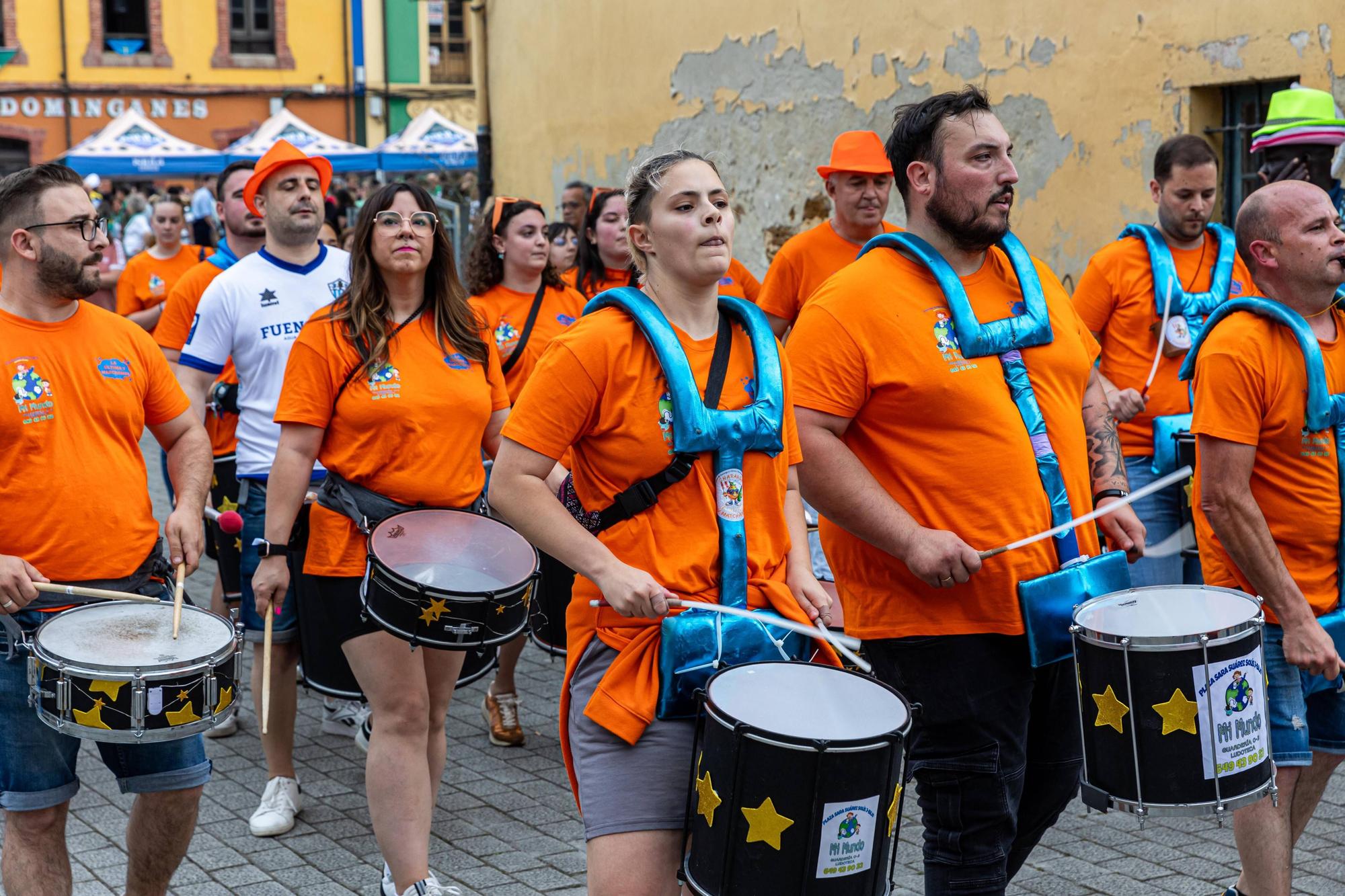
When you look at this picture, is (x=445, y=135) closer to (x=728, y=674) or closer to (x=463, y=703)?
(x=463, y=703)

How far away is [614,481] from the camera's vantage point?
11.0ft

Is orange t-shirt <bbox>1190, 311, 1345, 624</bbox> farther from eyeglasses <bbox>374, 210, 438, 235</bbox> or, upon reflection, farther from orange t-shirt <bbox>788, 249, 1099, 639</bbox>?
eyeglasses <bbox>374, 210, 438, 235</bbox>

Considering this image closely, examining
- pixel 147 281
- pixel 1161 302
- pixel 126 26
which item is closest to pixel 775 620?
pixel 1161 302

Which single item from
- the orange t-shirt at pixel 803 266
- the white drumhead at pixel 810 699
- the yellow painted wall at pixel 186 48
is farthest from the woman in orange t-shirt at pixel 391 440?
the yellow painted wall at pixel 186 48

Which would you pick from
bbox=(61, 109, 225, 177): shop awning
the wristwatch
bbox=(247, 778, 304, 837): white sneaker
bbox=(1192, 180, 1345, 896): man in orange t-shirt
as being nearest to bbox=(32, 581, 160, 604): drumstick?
the wristwatch

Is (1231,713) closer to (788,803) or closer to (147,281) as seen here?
(788,803)

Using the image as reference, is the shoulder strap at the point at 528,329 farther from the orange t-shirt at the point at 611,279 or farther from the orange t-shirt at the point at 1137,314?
the orange t-shirt at the point at 1137,314

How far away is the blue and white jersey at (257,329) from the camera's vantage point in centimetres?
553

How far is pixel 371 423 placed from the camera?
183 inches

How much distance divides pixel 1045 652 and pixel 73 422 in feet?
8.07

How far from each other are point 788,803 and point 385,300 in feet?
8.10

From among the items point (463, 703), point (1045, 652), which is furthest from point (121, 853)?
point (1045, 652)

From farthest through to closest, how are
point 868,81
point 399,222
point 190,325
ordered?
1. point 868,81
2. point 190,325
3. point 399,222

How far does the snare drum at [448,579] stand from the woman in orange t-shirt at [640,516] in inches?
31.4
